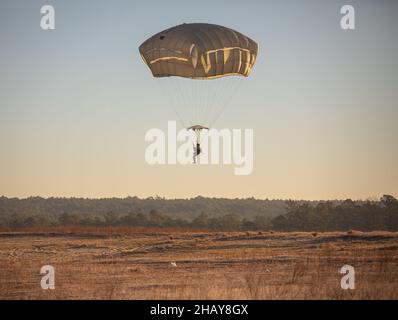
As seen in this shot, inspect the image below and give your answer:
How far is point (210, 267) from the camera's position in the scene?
23844 mm

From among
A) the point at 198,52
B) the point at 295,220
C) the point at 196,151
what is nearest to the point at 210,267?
the point at 196,151

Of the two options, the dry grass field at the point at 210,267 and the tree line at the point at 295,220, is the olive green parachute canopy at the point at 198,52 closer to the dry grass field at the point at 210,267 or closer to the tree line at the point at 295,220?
the dry grass field at the point at 210,267

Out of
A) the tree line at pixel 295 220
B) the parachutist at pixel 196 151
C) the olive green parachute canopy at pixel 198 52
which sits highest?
the olive green parachute canopy at pixel 198 52

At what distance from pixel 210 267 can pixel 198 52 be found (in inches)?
316

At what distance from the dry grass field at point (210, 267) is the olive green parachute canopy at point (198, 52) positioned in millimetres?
7398

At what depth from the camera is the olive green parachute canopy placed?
26.1m

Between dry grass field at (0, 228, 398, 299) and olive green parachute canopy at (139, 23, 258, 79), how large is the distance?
7.40 m

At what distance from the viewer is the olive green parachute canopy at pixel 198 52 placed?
26078 millimetres

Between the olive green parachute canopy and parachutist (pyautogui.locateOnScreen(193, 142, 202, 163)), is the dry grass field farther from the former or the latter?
the olive green parachute canopy

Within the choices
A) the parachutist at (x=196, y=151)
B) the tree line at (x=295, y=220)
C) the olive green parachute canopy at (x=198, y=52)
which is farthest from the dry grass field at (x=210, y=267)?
the tree line at (x=295, y=220)

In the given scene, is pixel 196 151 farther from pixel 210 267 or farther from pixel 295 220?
pixel 295 220
